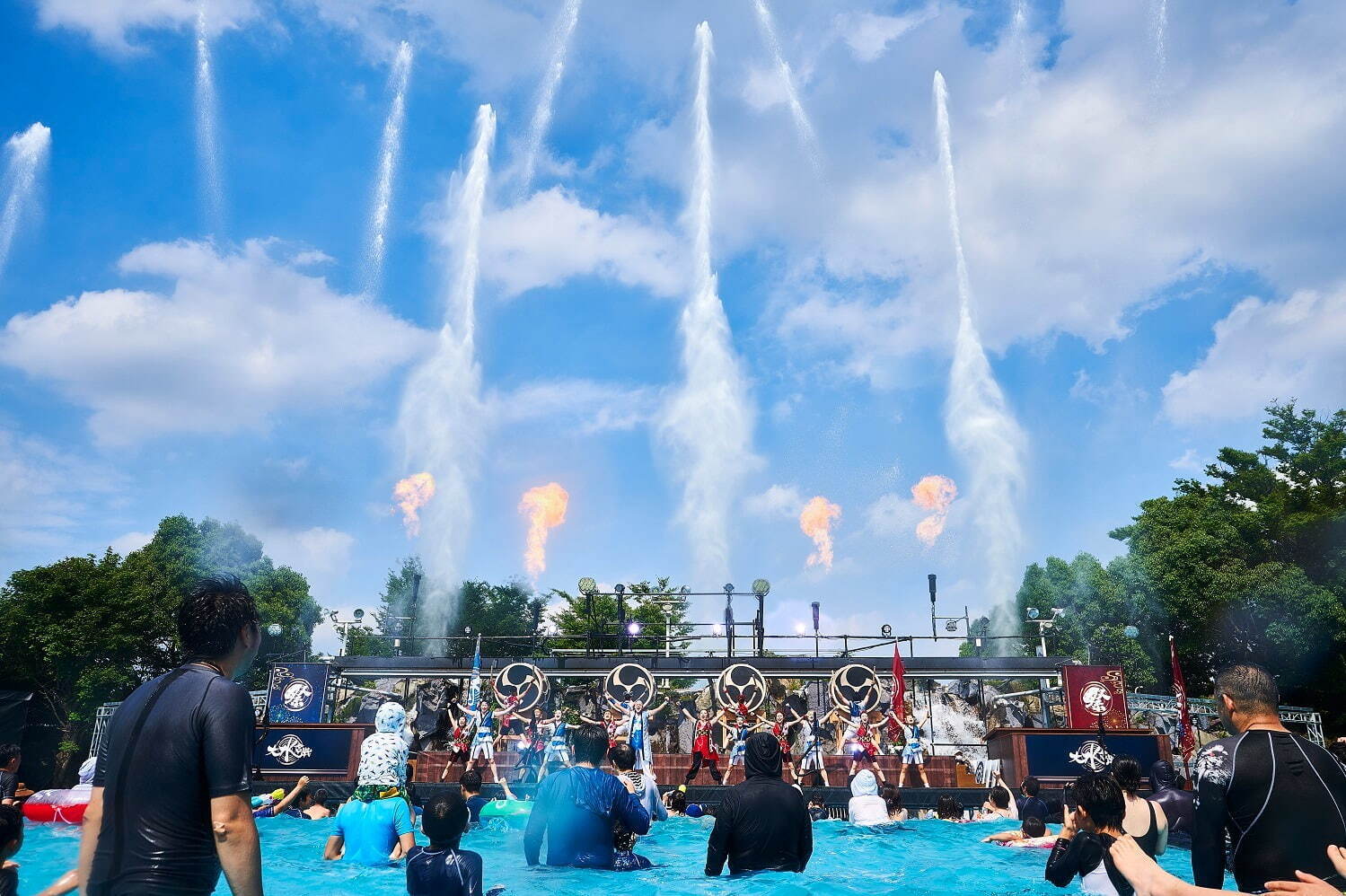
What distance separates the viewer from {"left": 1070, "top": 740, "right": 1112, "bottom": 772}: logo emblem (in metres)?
21.2

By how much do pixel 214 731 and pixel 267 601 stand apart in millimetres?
60650

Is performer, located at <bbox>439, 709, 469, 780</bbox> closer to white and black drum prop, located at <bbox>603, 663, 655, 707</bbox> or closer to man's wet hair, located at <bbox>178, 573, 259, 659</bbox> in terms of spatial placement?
white and black drum prop, located at <bbox>603, 663, 655, 707</bbox>

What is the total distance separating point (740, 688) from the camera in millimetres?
26453

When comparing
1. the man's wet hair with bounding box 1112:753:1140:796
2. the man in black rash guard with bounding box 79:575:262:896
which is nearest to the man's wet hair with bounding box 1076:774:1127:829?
the man's wet hair with bounding box 1112:753:1140:796

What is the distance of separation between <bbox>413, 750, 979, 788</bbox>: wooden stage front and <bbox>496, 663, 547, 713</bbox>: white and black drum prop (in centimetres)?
208

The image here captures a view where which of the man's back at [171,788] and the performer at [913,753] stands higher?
the man's back at [171,788]

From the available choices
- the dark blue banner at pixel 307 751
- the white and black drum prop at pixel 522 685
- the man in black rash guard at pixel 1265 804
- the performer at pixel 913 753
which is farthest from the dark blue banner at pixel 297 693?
the man in black rash guard at pixel 1265 804

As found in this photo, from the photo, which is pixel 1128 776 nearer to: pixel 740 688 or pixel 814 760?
pixel 814 760

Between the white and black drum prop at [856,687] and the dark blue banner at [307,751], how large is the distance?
1395cm

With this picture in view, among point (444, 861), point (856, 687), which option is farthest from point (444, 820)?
point (856, 687)

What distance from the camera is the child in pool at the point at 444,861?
19.1 ft

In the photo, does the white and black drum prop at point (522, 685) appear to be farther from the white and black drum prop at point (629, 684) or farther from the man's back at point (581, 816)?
the man's back at point (581, 816)

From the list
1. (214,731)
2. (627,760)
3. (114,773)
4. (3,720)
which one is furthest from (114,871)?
(3,720)

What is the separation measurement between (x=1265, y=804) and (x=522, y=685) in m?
23.6
